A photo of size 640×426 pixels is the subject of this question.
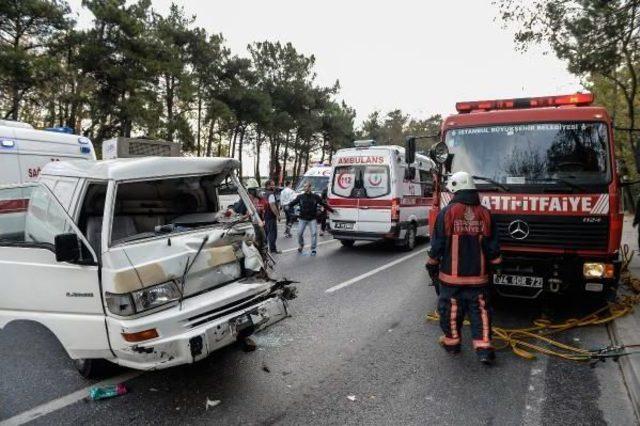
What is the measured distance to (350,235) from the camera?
1164 cm

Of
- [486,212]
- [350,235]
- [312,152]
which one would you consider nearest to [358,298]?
[486,212]

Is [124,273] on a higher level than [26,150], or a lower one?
lower

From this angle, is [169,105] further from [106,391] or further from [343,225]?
[106,391]

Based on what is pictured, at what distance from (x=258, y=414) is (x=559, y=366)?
113 inches

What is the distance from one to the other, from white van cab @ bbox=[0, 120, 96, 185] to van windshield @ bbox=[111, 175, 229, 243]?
331 centimetres

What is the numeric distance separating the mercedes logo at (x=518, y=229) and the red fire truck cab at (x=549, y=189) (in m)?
0.01

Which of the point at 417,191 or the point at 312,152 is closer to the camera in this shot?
the point at 417,191

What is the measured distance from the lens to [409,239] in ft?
39.4

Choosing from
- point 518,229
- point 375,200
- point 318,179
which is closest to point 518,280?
point 518,229

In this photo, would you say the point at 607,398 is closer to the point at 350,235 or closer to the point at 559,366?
the point at 559,366

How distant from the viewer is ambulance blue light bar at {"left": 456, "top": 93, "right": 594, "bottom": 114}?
6094mm

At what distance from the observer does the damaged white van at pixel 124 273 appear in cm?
346

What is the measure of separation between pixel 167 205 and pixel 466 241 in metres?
3.24

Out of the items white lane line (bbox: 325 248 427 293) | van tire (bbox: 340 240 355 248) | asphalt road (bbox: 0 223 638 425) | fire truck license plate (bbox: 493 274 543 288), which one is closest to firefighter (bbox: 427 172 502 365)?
asphalt road (bbox: 0 223 638 425)
